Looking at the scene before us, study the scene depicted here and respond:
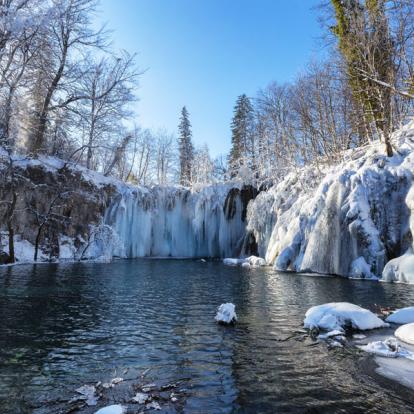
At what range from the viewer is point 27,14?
8430mm

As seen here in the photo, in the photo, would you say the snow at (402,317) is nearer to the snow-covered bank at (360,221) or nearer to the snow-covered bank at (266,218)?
the snow-covered bank at (266,218)

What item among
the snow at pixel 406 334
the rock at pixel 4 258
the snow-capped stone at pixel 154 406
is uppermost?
the rock at pixel 4 258

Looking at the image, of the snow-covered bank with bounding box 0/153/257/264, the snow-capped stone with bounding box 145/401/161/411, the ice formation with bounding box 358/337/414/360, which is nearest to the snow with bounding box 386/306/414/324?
the ice formation with bounding box 358/337/414/360

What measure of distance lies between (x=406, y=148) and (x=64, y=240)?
21.5 meters

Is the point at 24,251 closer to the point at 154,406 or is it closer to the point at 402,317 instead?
the point at 154,406

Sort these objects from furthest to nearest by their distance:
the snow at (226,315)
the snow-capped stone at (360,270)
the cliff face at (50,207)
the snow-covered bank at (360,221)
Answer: the cliff face at (50,207)
the snow-covered bank at (360,221)
the snow-capped stone at (360,270)
the snow at (226,315)

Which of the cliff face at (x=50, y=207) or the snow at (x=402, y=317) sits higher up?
the cliff face at (x=50, y=207)

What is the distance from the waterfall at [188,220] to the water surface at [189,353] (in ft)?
64.9

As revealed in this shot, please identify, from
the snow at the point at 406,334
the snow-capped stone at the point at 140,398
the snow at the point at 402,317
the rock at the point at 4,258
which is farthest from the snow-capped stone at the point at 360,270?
the rock at the point at 4,258

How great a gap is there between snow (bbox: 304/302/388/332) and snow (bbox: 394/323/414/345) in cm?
74

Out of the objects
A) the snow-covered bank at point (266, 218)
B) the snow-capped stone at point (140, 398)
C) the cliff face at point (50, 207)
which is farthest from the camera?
the cliff face at point (50, 207)

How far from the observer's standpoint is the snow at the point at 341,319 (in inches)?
268

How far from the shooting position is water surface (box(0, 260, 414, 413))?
12.7 ft

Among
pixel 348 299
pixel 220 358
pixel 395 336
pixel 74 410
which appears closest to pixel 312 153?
pixel 348 299
